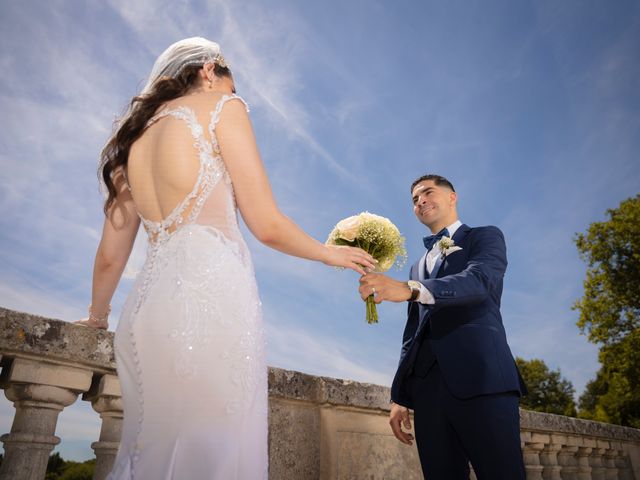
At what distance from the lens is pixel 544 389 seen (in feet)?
115

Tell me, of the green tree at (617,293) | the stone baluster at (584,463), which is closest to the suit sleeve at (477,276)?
the stone baluster at (584,463)

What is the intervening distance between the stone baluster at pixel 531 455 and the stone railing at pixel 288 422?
0.01 m

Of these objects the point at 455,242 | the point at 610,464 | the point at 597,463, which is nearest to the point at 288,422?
the point at 455,242

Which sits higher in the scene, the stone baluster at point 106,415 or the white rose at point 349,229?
the white rose at point 349,229

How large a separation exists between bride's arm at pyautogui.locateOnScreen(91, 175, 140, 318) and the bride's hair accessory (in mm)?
503

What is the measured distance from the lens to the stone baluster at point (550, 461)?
522cm

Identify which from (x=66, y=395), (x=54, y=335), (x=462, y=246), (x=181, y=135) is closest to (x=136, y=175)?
(x=181, y=135)

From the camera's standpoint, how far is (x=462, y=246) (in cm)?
330

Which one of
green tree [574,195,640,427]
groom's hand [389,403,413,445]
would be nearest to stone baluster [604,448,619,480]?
groom's hand [389,403,413,445]

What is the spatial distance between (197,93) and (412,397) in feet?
7.64

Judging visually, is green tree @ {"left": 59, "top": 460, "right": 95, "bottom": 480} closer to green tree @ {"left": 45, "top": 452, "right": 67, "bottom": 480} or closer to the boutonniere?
green tree @ {"left": 45, "top": 452, "right": 67, "bottom": 480}

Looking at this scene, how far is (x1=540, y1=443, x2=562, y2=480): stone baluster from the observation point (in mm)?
5219

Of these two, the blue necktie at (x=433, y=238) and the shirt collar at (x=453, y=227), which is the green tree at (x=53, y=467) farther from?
the shirt collar at (x=453, y=227)

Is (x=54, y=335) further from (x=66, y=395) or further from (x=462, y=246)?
(x=462, y=246)
